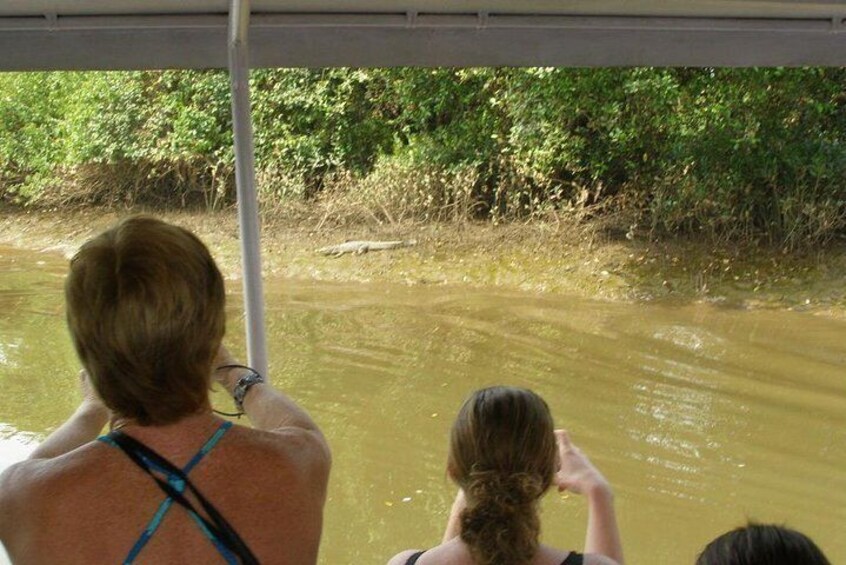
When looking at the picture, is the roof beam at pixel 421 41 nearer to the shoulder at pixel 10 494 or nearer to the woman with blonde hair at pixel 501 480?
the woman with blonde hair at pixel 501 480

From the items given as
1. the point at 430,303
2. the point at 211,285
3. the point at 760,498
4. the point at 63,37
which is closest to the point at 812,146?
the point at 430,303

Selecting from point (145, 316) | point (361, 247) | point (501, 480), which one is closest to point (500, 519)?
point (501, 480)

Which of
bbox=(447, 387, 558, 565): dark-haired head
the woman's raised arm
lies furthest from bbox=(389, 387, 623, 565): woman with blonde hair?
the woman's raised arm

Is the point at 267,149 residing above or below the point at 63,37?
below

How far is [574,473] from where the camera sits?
1835 mm

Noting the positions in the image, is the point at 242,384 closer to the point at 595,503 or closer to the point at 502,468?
the point at 502,468

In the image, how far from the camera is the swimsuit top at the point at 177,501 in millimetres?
1267

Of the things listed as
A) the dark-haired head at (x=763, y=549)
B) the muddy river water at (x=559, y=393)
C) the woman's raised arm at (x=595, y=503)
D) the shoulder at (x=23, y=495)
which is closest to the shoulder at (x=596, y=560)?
the woman's raised arm at (x=595, y=503)

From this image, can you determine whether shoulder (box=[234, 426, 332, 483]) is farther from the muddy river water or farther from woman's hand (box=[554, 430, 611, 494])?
the muddy river water

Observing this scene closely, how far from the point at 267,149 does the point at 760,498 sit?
893 centimetres

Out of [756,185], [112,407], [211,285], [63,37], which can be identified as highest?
[63,37]

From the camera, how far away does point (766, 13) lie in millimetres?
2520

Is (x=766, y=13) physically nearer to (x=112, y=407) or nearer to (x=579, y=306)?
(x=112, y=407)

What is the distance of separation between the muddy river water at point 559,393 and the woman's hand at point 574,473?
9.40ft
